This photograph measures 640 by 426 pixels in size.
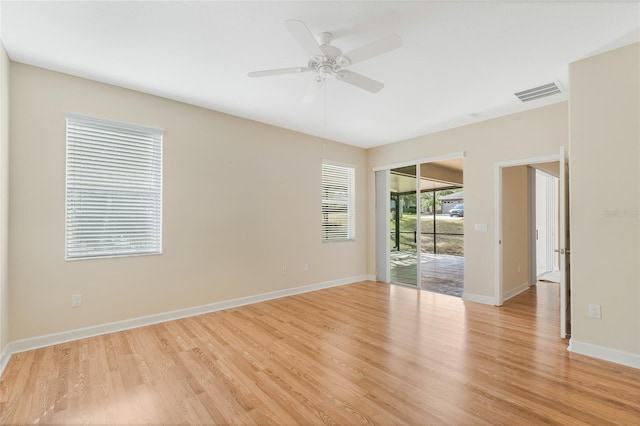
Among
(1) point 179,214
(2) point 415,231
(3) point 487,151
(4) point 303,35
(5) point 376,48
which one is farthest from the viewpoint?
(2) point 415,231

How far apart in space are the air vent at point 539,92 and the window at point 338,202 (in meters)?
3.18

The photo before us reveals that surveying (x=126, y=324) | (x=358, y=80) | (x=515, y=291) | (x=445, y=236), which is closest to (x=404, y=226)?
(x=515, y=291)

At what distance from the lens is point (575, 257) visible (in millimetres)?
2895

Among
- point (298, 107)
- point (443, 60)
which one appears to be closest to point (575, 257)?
point (443, 60)

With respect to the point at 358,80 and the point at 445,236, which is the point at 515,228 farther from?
the point at 445,236

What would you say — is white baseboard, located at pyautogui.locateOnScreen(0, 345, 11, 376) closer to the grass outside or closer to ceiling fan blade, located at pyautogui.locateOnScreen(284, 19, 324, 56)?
ceiling fan blade, located at pyautogui.locateOnScreen(284, 19, 324, 56)

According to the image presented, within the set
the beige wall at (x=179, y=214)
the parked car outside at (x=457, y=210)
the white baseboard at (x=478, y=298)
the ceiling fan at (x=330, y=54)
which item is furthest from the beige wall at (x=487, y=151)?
the parked car outside at (x=457, y=210)

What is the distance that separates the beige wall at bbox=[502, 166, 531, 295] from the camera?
15.7 ft

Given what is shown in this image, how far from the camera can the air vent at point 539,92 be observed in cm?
341

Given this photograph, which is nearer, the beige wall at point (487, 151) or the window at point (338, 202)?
the beige wall at point (487, 151)

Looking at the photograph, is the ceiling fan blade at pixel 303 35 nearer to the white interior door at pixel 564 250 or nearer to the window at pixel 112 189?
the window at pixel 112 189

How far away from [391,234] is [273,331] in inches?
137

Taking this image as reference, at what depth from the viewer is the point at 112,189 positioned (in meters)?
3.41

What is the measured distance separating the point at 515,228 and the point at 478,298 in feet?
4.90
